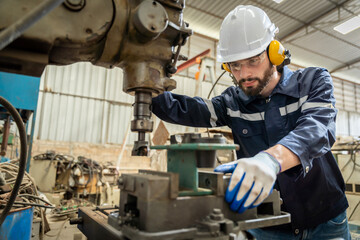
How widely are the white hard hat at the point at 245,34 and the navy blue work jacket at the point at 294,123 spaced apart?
0.67ft

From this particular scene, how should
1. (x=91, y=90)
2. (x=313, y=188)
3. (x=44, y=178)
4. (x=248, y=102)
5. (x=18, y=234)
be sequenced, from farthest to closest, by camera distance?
(x=91, y=90) < (x=44, y=178) < (x=248, y=102) < (x=313, y=188) < (x=18, y=234)

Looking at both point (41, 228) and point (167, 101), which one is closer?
point (167, 101)

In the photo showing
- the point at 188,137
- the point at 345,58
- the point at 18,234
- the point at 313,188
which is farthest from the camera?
the point at 345,58

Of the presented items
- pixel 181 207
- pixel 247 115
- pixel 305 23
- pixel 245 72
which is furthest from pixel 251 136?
pixel 305 23

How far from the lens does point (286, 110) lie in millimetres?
1116

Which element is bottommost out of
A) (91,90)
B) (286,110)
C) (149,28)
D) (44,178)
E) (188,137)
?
(44,178)

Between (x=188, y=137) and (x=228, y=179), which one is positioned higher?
(x=188, y=137)

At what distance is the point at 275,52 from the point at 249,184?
75cm

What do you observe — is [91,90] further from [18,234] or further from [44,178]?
[18,234]

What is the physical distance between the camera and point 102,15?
0.64m

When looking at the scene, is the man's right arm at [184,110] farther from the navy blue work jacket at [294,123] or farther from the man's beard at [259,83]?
the man's beard at [259,83]

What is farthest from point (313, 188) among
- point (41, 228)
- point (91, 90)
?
point (91, 90)

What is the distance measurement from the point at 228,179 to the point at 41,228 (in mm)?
1150

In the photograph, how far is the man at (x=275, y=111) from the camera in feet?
3.42
